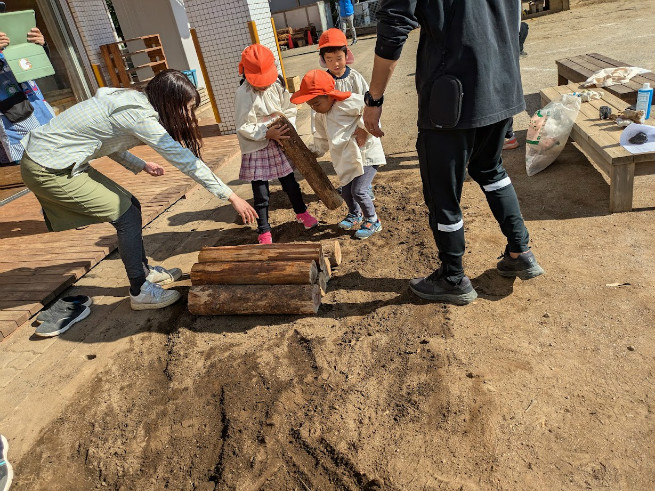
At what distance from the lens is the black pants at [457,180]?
263cm

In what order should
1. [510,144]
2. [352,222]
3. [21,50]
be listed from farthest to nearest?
[510,144] → [21,50] → [352,222]

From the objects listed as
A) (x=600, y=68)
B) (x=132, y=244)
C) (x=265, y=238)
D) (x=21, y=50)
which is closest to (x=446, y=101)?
(x=265, y=238)

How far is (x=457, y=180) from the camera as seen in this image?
2.74 m

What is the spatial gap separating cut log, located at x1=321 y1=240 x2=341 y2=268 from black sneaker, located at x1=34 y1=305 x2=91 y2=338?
1.92 m

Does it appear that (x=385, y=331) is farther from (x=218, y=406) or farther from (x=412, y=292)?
(x=218, y=406)

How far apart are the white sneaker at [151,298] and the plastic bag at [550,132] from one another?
11.6 feet

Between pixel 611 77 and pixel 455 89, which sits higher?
pixel 455 89

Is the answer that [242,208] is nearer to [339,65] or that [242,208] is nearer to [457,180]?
[457,180]

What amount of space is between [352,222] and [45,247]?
306 centimetres

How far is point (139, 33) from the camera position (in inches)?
462

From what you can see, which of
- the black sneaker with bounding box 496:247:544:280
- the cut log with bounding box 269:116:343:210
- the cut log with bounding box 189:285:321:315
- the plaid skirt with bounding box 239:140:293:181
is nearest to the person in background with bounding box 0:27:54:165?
the plaid skirt with bounding box 239:140:293:181

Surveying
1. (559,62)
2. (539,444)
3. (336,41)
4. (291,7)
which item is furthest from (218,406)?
(291,7)

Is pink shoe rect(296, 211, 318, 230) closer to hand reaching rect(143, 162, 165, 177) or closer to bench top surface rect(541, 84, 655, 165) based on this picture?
hand reaching rect(143, 162, 165, 177)

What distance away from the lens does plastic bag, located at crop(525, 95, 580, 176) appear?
15.0 feet
